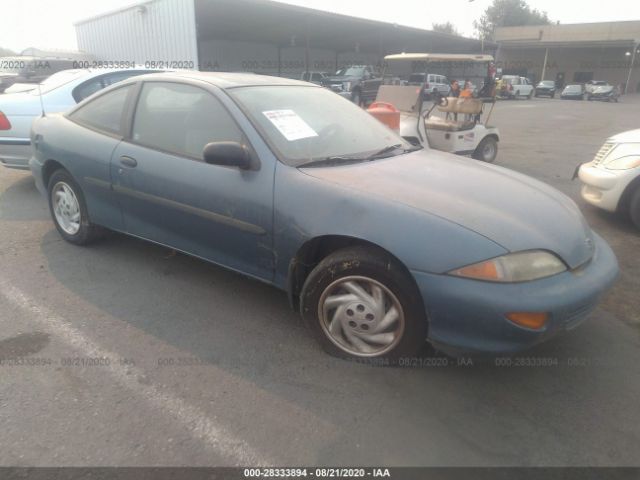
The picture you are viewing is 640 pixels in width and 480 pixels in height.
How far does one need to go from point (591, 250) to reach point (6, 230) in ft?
16.0

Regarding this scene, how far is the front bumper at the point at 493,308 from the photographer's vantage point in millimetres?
2105

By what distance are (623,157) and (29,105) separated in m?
6.49

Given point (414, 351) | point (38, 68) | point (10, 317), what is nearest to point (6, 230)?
point (10, 317)

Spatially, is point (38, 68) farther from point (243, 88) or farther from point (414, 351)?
point (414, 351)

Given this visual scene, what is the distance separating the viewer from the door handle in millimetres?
3225

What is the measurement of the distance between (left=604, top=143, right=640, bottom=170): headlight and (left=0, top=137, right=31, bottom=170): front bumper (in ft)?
20.7

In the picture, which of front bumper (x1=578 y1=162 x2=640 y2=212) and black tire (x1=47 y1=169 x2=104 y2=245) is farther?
front bumper (x1=578 y1=162 x2=640 y2=212)

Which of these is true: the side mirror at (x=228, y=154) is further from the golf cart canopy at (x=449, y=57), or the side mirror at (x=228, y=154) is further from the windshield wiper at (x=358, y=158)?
the golf cart canopy at (x=449, y=57)

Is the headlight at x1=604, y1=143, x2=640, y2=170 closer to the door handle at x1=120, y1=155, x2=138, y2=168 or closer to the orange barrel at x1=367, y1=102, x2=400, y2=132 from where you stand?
the orange barrel at x1=367, y1=102, x2=400, y2=132

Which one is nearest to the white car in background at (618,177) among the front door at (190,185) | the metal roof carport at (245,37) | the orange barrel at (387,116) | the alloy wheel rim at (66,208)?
the orange barrel at (387,116)

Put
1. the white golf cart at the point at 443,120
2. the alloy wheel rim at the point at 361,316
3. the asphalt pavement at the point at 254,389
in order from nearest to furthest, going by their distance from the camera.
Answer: the asphalt pavement at the point at 254,389, the alloy wheel rim at the point at 361,316, the white golf cart at the point at 443,120

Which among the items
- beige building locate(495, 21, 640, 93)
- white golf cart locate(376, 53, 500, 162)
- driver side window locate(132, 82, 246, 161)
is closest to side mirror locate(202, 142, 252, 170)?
driver side window locate(132, 82, 246, 161)

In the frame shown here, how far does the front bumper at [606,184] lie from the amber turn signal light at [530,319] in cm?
331

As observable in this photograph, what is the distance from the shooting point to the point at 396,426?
2.13 m
